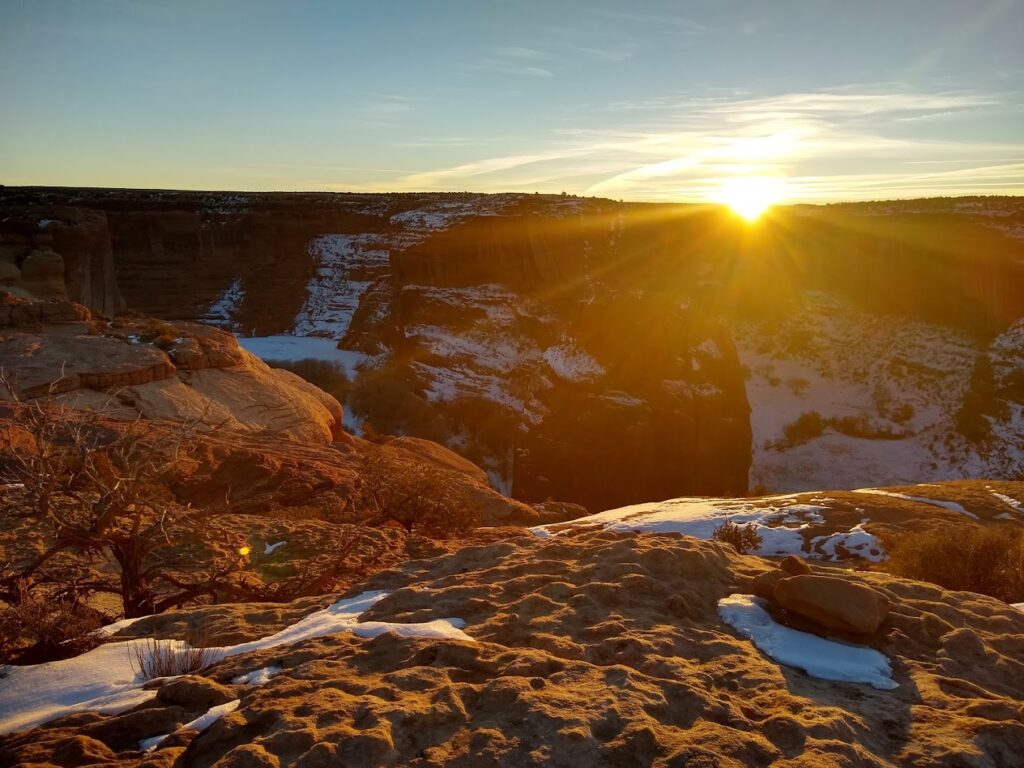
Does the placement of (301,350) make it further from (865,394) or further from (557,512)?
(865,394)

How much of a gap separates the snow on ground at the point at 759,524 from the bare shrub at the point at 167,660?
664 centimetres

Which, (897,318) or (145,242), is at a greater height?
(145,242)

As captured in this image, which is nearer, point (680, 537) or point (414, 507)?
point (680, 537)

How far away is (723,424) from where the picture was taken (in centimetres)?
3366

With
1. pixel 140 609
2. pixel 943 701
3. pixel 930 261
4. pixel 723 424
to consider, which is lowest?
pixel 723 424

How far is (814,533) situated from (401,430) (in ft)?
71.0

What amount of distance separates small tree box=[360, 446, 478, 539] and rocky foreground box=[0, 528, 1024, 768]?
4.77m

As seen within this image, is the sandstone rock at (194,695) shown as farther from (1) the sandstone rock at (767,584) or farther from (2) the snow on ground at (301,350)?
(2) the snow on ground at (301,350)

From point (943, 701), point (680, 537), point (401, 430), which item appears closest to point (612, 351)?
point (401, 430)

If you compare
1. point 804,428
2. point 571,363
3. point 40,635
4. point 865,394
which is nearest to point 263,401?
point 40,635

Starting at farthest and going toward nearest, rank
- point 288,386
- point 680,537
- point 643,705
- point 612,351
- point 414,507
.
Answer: point 612,351, point 288,386, point 414,507, point 680,537, point 643,705

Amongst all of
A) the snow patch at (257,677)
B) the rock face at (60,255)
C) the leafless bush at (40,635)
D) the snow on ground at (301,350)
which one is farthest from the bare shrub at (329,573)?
the snow on ground at (301,350)

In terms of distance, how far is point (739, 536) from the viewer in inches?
435

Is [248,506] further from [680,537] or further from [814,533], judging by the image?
[814,533]
